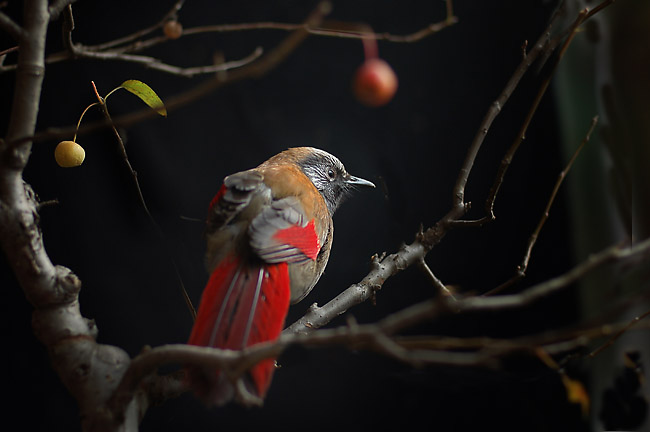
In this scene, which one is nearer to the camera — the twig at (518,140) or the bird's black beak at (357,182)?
the twig at (518,140)

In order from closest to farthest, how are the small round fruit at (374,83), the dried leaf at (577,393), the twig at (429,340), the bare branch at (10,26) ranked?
the twig at (429,340), the bare branch at (10,26), the small round fruit at (374,83), the dried leaf at (577,393)

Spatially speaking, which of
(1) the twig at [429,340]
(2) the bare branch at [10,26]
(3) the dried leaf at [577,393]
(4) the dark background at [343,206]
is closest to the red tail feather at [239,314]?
(1) the twig at [429,340]

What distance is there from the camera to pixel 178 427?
1373 millimetres

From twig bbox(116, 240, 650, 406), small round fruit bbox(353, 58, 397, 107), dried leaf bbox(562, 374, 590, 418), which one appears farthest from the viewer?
dried leaf bbox(562, 374, 590, 418)

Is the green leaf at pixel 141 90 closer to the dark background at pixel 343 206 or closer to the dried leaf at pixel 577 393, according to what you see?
the dark background at pixel 343 206

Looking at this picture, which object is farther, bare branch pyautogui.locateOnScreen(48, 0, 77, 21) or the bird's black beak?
the bird's black beak

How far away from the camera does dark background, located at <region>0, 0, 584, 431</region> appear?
136 centimetres

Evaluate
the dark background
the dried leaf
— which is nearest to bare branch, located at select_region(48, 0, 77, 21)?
the dark background

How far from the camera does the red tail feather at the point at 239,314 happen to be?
0.69 metres

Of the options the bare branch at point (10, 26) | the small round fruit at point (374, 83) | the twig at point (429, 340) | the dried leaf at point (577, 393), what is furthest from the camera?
the dried leaf at point (577, 393)

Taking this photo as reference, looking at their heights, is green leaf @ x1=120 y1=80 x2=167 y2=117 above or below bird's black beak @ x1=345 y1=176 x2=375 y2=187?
above

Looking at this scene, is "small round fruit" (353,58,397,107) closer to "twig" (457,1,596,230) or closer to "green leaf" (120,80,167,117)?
"twig" (457,1,596,230)

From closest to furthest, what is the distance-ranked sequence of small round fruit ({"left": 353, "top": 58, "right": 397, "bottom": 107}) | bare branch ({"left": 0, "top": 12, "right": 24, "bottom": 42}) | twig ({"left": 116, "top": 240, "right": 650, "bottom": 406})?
twig ({"left": 116, "top": 240, "right": 650, "bottom": 406})
bare branch ({"left": 0, "top": 12, "right": 24, "bottom": 42})
small round fruit ({"left": 353, "top": 58, "right": 397, "bottom": 107})

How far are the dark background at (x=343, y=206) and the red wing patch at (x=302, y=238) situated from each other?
1.39 ft
